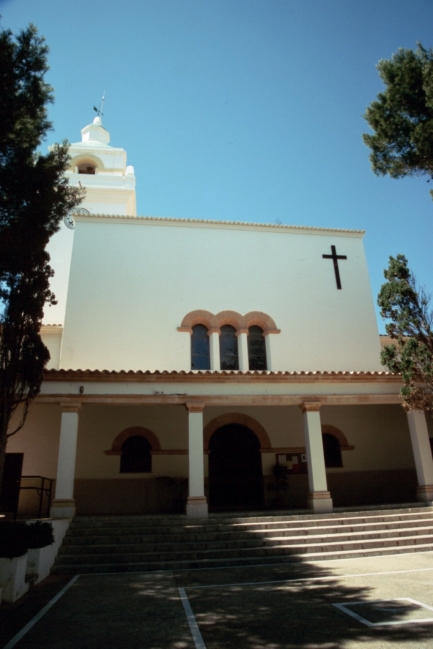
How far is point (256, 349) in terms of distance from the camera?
46.9ft

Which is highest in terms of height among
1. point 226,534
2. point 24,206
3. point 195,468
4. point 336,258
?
point 336,258

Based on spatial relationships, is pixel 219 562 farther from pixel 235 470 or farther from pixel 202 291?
pixel 202 291

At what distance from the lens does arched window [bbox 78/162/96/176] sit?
924 inches

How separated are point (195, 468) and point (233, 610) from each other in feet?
17.2

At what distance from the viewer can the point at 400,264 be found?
40.5 feet

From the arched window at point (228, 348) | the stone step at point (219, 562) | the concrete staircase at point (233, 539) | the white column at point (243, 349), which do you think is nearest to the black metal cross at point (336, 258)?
the white column at point (243, 349)

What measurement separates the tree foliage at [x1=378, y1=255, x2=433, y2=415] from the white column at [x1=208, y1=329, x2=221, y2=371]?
4639 mm

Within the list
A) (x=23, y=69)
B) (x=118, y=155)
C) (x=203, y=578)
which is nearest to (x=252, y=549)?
(x=203, y=578)

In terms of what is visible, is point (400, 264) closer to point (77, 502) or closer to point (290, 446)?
point (290, 446)

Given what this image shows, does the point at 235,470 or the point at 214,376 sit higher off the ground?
the point at 214,376

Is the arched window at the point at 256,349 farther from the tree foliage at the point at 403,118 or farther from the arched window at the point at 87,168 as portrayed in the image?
the arched window at the point at 87,168

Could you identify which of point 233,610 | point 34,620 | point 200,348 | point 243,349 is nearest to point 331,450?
point 243,349

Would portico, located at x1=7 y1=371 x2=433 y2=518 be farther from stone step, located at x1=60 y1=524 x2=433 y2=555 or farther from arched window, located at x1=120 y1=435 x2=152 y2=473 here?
stone step, located at x1=60 y1=524 x2=433 y2=555

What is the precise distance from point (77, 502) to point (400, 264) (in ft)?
35.2
